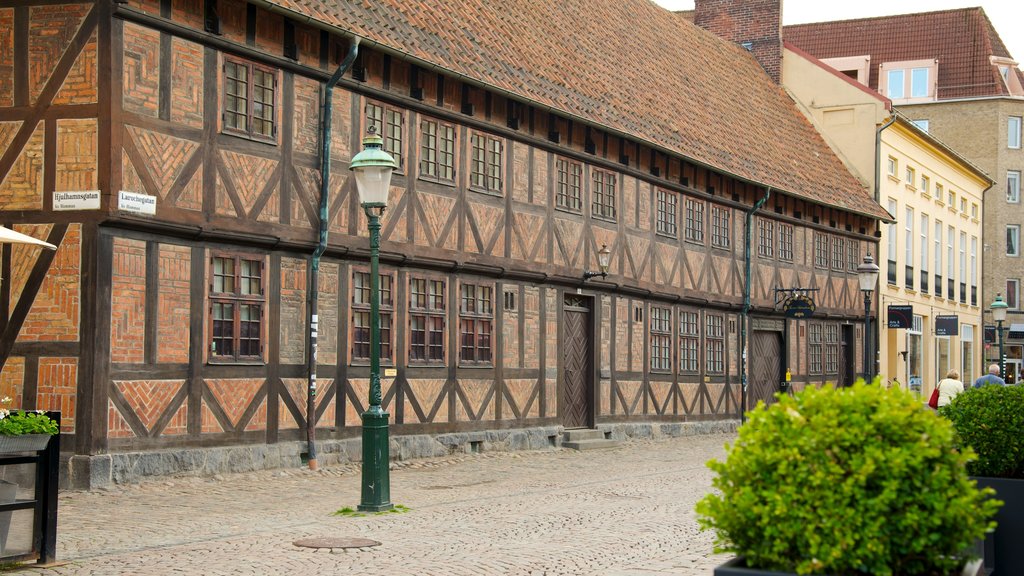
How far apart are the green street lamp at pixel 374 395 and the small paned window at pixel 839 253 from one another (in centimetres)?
2524

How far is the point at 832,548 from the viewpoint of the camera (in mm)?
4480

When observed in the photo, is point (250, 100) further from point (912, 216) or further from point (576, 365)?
point (912, 216)

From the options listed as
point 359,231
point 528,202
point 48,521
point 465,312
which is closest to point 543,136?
point 528,202

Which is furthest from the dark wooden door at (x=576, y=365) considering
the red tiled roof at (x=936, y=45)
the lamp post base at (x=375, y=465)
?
the red tiled roof at (x=936, y=45)

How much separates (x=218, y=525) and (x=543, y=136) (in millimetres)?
12369

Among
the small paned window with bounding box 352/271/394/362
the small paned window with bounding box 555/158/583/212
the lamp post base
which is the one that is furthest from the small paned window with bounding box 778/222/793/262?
the lamp post base

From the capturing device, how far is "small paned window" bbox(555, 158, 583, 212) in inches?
906

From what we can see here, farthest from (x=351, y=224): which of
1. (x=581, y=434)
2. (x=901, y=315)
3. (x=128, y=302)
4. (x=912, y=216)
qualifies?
(x=912, y=216)

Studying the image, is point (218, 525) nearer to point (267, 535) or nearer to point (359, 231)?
point (267, 535)

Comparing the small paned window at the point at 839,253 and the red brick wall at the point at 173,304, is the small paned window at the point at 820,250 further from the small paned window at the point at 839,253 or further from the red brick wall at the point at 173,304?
the red brick wall at the point at 173,304

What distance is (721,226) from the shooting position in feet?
97.4

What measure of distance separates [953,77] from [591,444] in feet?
137

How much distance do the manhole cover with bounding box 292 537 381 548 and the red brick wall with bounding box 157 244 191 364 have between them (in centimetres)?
508

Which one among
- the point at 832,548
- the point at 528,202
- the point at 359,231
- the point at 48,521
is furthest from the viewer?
the point at 528,202
